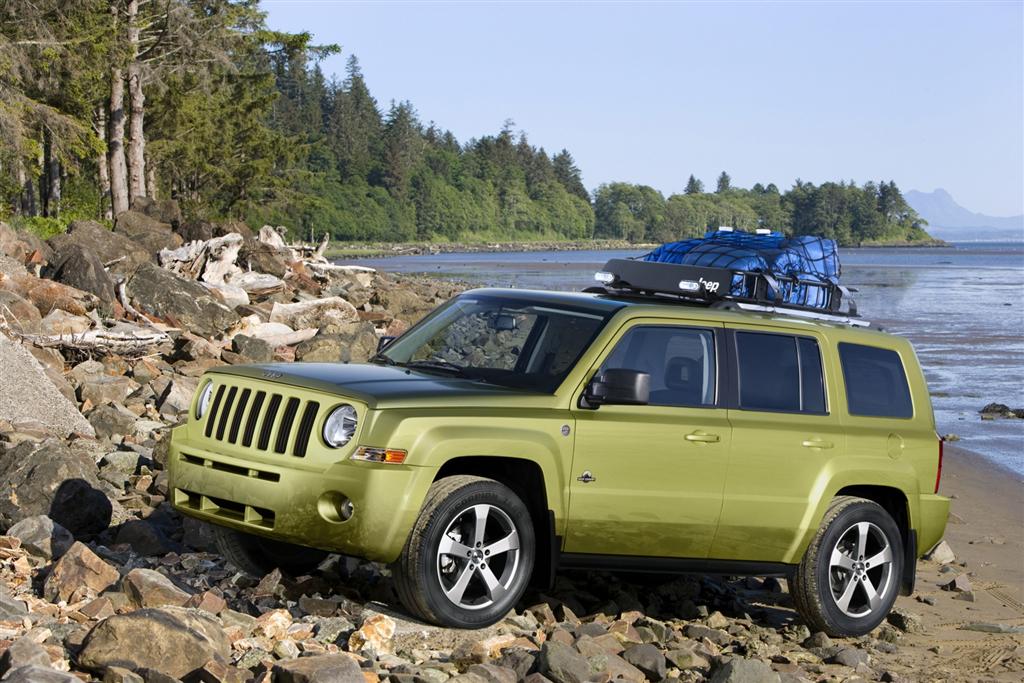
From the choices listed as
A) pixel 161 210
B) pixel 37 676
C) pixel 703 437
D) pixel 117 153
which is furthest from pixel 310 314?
pixel 117 153

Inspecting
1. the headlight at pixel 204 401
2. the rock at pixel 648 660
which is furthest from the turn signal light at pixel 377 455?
the rock at pixel 648 660

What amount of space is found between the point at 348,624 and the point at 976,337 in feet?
105

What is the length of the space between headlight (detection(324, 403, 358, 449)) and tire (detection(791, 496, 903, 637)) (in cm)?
286

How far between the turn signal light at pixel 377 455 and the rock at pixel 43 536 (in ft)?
7.29

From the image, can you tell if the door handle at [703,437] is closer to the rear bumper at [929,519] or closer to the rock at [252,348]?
the rear bumper at [929,519]

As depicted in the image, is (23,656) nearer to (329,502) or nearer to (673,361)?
(329,502)

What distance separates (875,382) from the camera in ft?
27.5

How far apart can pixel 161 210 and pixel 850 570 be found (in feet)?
82.9

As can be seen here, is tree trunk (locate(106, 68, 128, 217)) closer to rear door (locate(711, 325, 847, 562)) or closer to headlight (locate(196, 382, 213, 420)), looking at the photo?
headlight (locate(196, 382, 213, 420))

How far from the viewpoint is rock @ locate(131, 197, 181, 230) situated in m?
30.8

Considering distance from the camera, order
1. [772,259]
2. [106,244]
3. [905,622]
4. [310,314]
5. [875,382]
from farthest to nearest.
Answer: [106,244] → [310,314] → [772,259] → [905,622] → [875,382]

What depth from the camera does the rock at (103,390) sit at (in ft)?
44.1

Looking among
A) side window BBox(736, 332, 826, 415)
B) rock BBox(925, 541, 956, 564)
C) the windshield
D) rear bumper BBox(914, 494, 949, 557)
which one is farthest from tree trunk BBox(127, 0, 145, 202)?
rear bumper BBox(914, 494, 949, 557)

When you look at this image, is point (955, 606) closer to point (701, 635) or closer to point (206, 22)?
point (701, 635)
